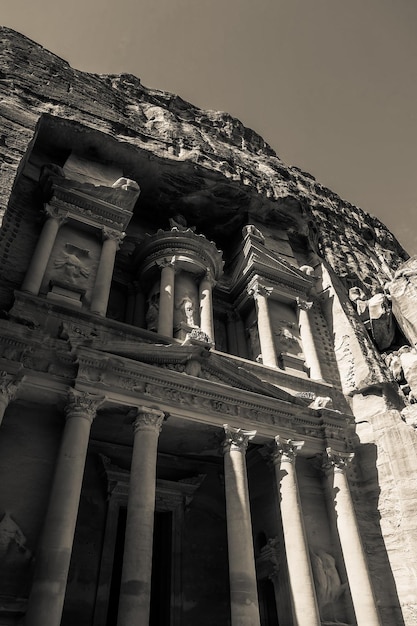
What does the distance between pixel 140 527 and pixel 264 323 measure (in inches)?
347

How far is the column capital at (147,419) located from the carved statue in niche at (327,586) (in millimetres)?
5142

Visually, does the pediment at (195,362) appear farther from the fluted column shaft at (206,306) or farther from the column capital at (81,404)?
the fluted column shaft at (206,306)

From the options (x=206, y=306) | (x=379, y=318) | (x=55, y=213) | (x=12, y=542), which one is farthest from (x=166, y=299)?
(x=379, y=318)

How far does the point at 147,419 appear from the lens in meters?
10.2

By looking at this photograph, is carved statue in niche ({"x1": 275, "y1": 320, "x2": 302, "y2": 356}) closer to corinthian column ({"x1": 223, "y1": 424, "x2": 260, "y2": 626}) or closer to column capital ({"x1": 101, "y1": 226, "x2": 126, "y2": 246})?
corinthian column ({"x1": 223, "y1": 424, "x2": 260, "y2": 626})

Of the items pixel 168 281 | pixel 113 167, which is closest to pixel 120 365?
pixel 168 281

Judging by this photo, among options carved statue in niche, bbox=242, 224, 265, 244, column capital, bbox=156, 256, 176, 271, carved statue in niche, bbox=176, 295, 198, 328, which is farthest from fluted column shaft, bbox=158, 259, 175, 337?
carved statue in niche, bbox=242, 224, 265, 244

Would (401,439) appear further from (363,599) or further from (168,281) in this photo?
(168,281)

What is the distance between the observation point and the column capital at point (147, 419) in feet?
33.2

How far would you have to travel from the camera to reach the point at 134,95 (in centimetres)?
2388

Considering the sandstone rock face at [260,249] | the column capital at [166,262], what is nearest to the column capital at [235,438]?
the sandstone rock face at [260,249]

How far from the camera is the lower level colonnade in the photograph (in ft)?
25.1

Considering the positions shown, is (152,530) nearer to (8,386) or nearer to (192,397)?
(192,397)

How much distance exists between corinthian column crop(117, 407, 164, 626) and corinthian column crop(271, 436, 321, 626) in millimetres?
3352
